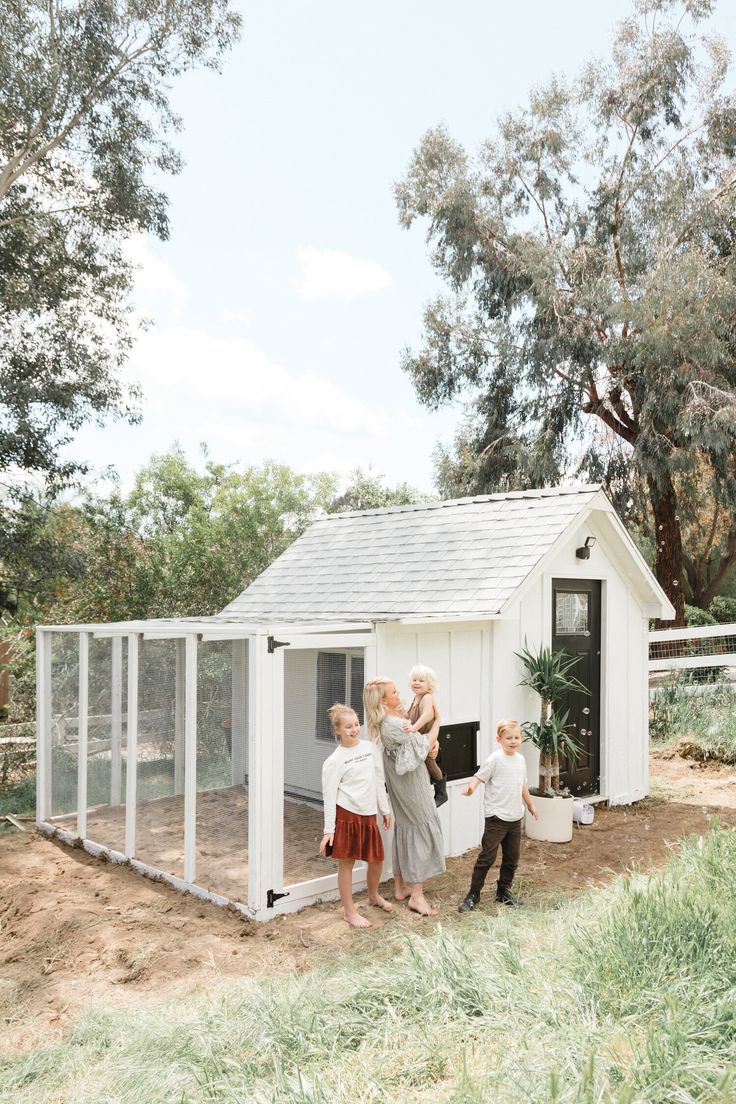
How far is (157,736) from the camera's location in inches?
280

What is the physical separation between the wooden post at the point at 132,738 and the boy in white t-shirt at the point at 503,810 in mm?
2996

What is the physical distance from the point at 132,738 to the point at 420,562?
350 cm

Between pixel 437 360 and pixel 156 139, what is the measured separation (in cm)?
840

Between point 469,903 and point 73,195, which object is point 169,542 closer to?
point 73,195

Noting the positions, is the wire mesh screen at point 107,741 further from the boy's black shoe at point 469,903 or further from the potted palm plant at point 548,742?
the potted palm plant at point 548,742

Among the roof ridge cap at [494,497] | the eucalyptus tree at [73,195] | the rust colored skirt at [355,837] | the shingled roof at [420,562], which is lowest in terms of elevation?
the rust colored skirt at [355,837]

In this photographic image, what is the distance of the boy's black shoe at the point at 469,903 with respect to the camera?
618 cm

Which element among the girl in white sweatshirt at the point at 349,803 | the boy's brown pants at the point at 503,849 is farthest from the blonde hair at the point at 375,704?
the boy's brown pants at the point at 503,849

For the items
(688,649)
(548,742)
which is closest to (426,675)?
(548,742)

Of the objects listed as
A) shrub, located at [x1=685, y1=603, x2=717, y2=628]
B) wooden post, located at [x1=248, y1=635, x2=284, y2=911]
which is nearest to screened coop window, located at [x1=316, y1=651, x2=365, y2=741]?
wooden post, located at [x1=248, y1=635, x2=284, y2=911]

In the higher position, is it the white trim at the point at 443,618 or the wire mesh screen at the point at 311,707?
the white trim at the point at 443,618

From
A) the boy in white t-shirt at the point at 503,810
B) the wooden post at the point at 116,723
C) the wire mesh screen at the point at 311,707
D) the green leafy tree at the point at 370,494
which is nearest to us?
the boy in white t-shirt at the point at 503,810

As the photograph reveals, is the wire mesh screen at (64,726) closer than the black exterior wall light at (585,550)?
Yes

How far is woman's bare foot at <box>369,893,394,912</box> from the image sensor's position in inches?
248
